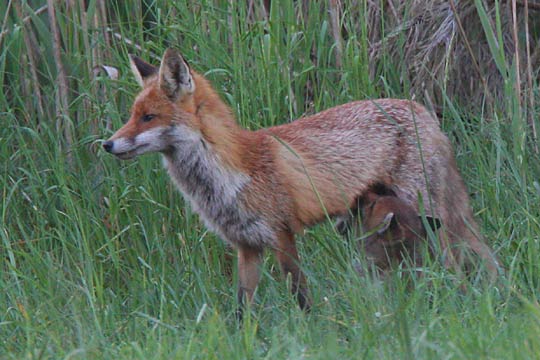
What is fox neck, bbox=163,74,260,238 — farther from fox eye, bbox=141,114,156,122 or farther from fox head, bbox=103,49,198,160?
fox eye, bbox=141,114,156,122

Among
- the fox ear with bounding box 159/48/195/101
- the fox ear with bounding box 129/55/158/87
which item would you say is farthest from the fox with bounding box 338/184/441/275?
the fox ear with bounding box 129/55/158/87

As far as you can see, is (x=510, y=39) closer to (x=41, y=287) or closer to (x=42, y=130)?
(x=42, y=130)

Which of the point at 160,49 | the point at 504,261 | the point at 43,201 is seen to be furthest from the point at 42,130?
the point at 504,261

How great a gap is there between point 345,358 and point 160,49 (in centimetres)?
351

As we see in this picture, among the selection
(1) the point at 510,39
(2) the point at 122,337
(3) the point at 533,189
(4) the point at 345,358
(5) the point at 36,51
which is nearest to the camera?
(4) the point at 345,358

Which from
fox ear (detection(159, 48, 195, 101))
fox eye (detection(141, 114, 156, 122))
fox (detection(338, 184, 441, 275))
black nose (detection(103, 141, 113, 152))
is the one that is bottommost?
fox (detection(338, 184, 441, 275))

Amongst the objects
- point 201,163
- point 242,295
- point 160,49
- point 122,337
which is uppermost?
point 160,49

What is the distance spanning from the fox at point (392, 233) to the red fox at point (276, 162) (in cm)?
17

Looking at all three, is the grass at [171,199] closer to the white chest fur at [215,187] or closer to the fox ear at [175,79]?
the white chest fur at [215,187]

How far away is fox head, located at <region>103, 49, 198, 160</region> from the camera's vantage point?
5.66 m

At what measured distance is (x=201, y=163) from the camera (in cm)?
578

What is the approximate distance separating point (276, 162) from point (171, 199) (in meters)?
0.90

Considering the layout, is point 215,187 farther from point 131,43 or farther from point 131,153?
point 131,43

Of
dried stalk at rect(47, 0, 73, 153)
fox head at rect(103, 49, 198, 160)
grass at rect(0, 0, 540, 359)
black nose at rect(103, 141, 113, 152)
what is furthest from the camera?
dried stalk at rect(47, 0, 73, 153)
